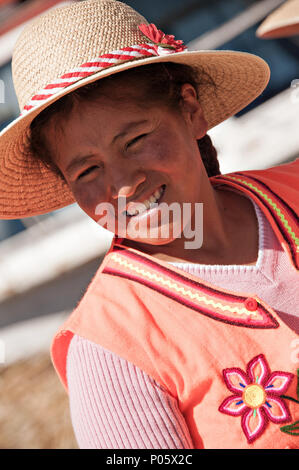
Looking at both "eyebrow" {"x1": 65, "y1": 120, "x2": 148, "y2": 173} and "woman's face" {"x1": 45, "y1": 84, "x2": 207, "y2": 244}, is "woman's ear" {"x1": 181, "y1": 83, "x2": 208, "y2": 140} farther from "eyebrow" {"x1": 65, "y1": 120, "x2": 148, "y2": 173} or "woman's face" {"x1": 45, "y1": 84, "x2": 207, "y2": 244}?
"eyebrow" {"x1": 65, "y1": 120, "x2": 148, "y2": 173}

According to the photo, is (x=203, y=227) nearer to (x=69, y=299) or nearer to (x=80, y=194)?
(x=80, y=194)

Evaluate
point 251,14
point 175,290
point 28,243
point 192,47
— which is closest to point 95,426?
point 175,290

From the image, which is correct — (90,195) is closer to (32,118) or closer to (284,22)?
(32,118)

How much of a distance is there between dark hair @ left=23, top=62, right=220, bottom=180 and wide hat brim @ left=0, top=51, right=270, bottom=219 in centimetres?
4

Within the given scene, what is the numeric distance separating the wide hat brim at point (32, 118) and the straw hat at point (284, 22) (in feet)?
1.63

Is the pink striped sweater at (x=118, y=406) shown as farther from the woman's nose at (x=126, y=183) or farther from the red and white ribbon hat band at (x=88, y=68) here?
the red and white ribbon hat band at (x=88, y=68)

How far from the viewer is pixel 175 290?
55.6 inches

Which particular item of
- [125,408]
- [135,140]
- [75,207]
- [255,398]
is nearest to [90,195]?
[135,140]

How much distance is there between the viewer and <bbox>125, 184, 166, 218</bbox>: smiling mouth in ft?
4.63

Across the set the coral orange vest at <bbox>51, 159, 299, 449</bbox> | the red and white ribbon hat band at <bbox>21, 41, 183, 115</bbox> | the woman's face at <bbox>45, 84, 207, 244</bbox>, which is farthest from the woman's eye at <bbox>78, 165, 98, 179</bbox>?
the coral orange vest at <bbox>51, 159, 299, 449</bbox>

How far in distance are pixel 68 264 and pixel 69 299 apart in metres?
0.28

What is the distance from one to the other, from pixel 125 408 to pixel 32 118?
2.72 ft

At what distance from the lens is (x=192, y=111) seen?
165 centimetres

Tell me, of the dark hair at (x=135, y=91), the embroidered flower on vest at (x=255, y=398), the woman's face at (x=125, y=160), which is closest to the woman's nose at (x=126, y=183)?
the woman's face at (x=125, y=160)
